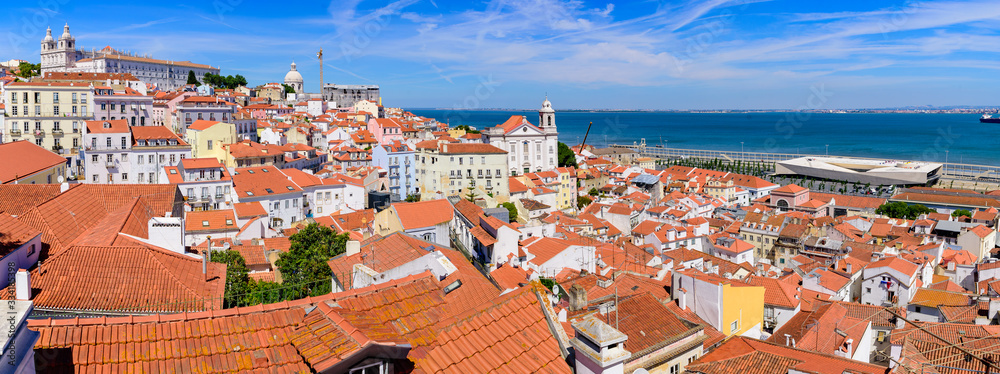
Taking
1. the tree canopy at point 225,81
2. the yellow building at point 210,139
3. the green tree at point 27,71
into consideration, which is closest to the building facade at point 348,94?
the tree canopy at point 225,81

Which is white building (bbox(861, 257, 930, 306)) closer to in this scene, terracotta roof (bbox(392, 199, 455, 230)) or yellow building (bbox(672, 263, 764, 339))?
yellow building (bbox(672, 263, 764, 339))

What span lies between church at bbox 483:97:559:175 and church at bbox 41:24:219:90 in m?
43.0

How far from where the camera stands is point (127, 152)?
30.2 meters

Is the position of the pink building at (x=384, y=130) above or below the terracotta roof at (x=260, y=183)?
above

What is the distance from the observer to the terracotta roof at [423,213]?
61.7 ft

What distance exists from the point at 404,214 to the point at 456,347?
15.9m

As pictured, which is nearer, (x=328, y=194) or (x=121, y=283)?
(x=121, y=283)

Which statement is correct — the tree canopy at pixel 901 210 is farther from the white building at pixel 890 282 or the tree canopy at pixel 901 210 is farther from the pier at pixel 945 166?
the pier at pixel 945 166

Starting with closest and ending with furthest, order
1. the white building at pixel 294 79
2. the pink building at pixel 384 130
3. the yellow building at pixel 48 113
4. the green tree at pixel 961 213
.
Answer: the yellow building at pixel 48 113, the green tree at pixel 961 213, the pink building at pixel 384 130, the white building at pixel 294 79

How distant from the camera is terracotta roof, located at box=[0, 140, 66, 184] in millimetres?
17484

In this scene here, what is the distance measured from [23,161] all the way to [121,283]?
16.0 meters

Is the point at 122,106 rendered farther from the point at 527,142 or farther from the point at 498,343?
the point at 498,343

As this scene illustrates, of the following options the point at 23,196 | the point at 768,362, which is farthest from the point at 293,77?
the point at 768,362

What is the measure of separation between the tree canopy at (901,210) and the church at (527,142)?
907 inches
